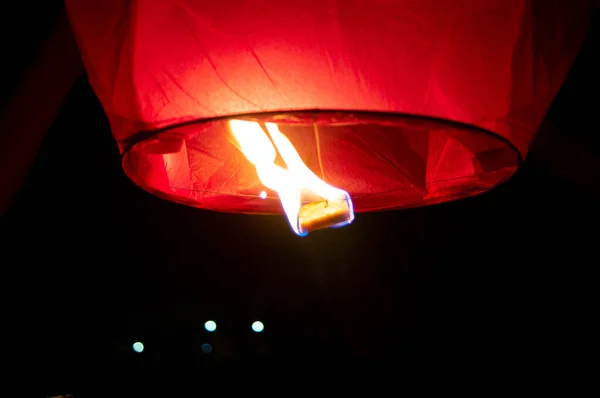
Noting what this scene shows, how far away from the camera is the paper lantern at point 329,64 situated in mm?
594

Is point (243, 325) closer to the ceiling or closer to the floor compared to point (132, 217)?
closer to the floor

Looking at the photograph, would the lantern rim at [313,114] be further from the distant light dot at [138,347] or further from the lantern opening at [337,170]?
the distant light dot at [138,347]

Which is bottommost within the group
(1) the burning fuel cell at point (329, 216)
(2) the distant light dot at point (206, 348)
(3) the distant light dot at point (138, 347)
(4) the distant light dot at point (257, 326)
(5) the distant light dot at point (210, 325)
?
(2) the distant light dot at point (206, 348)

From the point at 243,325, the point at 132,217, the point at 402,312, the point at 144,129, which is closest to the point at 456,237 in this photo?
the point at 402,312

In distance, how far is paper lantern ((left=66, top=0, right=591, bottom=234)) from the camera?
59cm

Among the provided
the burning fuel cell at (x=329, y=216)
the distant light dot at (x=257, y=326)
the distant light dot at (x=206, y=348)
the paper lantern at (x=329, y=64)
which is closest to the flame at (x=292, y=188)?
the burning fuel cell at (x=329, y=216)

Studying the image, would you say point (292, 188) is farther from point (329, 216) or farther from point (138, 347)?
point (138, 347)

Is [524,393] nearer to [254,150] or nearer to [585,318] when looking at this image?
[585,318]

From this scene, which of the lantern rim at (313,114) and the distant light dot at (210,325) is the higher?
the lantern rim at (313,114)

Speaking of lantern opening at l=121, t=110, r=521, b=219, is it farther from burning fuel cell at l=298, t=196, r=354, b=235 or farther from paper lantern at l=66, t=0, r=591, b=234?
paper lantern at l=66, t=0, r=591, b=234

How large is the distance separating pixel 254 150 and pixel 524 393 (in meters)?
2.63

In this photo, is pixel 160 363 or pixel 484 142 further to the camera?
pixel 160 363

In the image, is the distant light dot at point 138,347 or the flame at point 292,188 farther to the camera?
the distant light dot at point 138,347

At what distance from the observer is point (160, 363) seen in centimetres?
316
